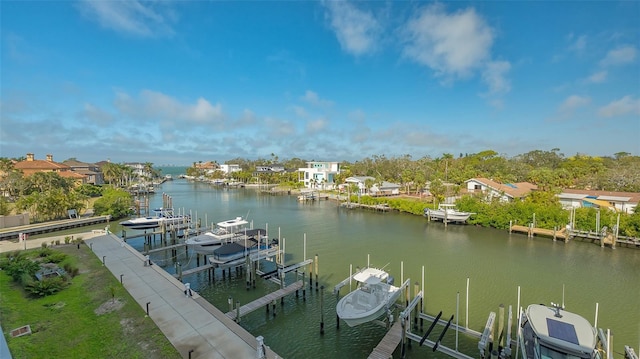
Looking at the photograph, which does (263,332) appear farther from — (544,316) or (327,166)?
(327,166)

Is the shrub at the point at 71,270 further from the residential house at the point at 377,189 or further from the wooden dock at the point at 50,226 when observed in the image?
the residential house at the point at 377,189

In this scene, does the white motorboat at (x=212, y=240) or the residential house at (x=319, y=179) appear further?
the residential house at (x=319, y=179)

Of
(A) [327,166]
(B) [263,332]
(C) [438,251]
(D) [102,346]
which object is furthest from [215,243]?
(A) [327,166]

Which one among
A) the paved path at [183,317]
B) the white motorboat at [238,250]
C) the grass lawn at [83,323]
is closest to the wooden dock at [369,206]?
the white motorboat at [238,250]

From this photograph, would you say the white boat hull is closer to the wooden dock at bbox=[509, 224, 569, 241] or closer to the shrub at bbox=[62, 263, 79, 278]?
the wooden dock at bbox=[509, 224, 569, 241]

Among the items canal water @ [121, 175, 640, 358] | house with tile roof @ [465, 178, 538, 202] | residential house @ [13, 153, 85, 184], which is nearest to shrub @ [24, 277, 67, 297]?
canal water @ [121, 175, 640, 358]

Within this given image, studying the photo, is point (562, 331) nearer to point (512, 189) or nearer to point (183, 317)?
point (183, 317)

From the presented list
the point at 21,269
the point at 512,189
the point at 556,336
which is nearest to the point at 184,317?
the point at 21,269
